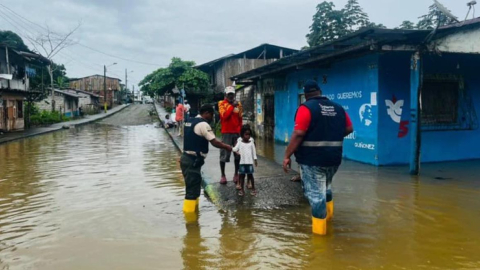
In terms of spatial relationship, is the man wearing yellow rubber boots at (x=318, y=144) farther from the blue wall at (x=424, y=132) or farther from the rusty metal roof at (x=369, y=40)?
the blue wall at (x=424, y=132)

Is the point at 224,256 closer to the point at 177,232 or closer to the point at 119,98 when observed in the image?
the point at 177,232

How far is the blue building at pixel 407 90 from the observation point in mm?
8461

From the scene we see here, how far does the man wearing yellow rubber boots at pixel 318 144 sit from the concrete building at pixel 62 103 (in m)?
41.7

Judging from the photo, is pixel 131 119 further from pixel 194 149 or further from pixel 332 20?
pixel 194 149

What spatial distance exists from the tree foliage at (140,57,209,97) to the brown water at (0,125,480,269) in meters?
23.0

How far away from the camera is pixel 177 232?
5.14 meters

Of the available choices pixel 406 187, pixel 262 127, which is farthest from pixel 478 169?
pixel 262 127

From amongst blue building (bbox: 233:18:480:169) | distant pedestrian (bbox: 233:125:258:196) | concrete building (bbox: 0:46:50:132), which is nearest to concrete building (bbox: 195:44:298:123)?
concrete building (bbox: 0:46:50:132)

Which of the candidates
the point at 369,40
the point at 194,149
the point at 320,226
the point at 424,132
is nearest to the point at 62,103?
the point at 424,132

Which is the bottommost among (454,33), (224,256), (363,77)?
(224,256)

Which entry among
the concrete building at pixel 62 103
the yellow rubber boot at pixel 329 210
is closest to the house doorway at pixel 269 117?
the yellow rubber boot at pixel 329 210

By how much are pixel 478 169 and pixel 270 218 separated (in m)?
6.52

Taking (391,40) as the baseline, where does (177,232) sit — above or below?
below

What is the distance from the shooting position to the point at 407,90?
388 inches
